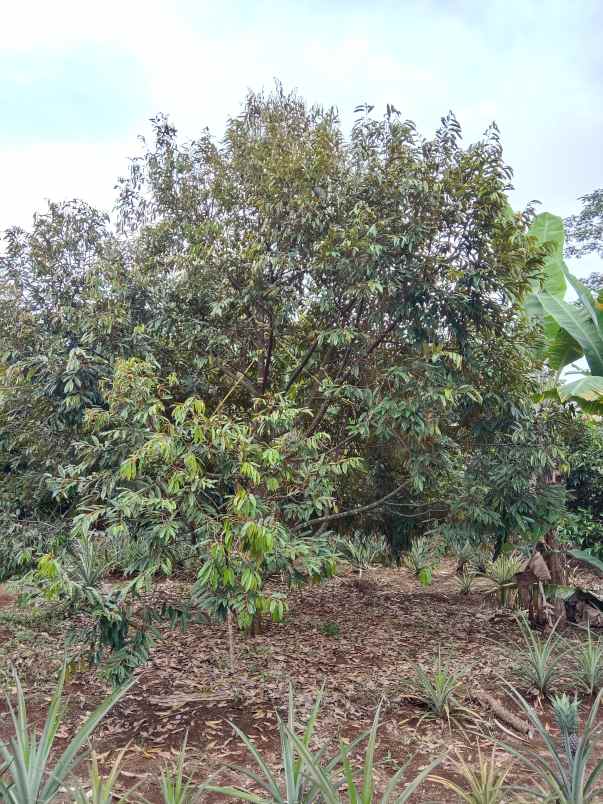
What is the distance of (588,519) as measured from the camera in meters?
7.94

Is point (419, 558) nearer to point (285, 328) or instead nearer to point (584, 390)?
point (584, 390)

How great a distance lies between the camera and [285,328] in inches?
231

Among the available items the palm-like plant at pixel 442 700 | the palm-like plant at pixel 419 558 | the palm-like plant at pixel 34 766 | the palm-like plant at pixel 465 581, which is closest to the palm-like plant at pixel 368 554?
the palm-like plant at pixel 419 558

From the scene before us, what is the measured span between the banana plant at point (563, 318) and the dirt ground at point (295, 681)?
125 inches

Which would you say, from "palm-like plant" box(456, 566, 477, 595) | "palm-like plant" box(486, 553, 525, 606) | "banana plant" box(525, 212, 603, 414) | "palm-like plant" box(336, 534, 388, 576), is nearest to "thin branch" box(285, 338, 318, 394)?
"banana plant" box(525, 212, 603, 414)

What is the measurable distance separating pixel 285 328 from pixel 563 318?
3638mm

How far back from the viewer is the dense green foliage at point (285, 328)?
4.31m

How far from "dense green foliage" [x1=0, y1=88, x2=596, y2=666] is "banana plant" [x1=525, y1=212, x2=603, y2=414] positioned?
6.94 feet

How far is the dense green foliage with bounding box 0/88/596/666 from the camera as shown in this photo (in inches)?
170

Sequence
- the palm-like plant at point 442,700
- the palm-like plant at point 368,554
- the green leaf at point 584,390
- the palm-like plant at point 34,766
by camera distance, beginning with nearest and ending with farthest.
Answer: the palm-like plant at point 34,766 → the palm-like plant at point 442,700 → the green leaf at point 584,390 → the palm-like plant at point 368,554

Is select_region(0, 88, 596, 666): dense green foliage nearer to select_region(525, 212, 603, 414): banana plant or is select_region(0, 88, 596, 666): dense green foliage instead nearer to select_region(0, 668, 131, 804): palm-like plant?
select_region(0, 668, 131, 804): palm-like plant

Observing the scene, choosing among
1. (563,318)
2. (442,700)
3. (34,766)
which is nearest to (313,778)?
(34,766)

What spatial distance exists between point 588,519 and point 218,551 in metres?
6.29

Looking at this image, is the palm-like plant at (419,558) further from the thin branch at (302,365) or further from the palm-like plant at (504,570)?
the thin branch at (302,365)
